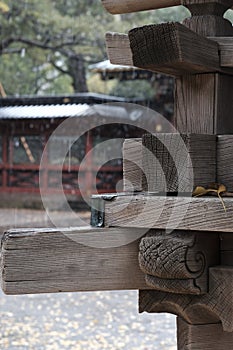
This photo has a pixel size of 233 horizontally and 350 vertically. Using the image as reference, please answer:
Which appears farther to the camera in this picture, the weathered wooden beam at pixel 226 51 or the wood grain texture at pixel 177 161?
the weathered wooden beam at pixel 226 51

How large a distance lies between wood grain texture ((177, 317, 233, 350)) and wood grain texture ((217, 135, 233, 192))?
1.16 ft

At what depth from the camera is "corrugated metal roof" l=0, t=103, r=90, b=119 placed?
1515 centimetres

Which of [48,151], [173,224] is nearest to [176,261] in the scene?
[173,224]

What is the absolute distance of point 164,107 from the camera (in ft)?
49.7

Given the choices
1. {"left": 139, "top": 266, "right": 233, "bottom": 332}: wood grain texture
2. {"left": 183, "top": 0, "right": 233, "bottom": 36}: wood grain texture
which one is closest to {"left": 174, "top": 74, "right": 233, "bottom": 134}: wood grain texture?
{"left": 183, "top": 0, "right": 233, "bottom": 36}: wood grain texture

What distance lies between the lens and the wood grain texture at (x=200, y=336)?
1551 millimetres

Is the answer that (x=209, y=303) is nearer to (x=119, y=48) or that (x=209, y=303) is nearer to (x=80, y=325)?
(x=119, y=48)

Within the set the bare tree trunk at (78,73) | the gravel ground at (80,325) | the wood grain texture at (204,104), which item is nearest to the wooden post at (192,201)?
the wood grain texture at (204,104)

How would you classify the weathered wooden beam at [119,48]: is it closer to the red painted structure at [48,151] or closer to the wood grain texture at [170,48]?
the wood grain texture at [170,48]

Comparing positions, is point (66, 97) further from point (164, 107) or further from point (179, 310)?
point (179, 310)

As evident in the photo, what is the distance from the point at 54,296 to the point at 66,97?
8656 millimetres

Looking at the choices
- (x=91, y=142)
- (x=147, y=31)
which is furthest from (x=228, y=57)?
(x=91, y=142)

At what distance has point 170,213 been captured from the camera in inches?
55.1

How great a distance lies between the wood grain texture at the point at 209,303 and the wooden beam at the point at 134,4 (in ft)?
2.48
